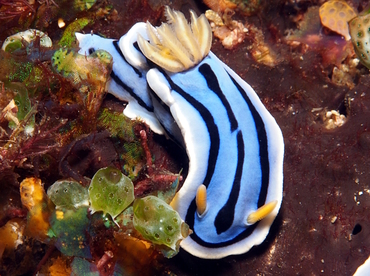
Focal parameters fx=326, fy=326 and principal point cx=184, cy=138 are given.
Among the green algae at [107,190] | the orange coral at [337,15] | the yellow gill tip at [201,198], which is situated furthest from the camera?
the orange coral at [337,15]

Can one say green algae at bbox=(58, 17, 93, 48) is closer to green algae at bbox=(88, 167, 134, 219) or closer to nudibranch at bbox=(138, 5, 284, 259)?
nudibranch at bbox=(138, 5, 284, 259)

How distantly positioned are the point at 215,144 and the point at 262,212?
71cm

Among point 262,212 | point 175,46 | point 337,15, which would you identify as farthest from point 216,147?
point 337,15

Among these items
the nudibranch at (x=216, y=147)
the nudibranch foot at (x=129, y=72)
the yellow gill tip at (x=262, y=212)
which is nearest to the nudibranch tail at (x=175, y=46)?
the nudibranch at (x=216, y=147)

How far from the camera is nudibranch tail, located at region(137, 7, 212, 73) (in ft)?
9.91

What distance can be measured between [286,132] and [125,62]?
6.19ft

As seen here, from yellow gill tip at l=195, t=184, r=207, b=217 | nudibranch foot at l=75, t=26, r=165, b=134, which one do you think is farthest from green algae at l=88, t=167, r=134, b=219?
nudibranch foot at l=75, t=26, r=165, b=134

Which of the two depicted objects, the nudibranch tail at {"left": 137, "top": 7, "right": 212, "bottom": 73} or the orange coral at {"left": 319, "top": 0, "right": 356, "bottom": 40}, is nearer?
the nudibranch tail at {"left": 137, "top": 7, "right": 212, "bottom": 73}

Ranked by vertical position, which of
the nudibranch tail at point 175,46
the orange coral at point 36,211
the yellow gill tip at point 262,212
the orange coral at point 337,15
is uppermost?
the nudibranch tail at point 175,46

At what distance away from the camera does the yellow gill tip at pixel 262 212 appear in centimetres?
275

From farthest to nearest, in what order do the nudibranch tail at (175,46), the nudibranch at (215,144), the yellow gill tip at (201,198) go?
the nudibranch tail at (175,46)
the nudibranch at (215,144)
the yellow gill tip at (201,198)

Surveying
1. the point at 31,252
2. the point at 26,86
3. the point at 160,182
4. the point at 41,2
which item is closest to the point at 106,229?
the point at 160,182

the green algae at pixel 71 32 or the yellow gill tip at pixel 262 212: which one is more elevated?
the green algae at pixel 71 32

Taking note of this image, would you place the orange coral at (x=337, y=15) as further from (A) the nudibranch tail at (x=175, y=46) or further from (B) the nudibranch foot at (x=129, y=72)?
(B) the nudibranch foot at (x=129, y=72)
